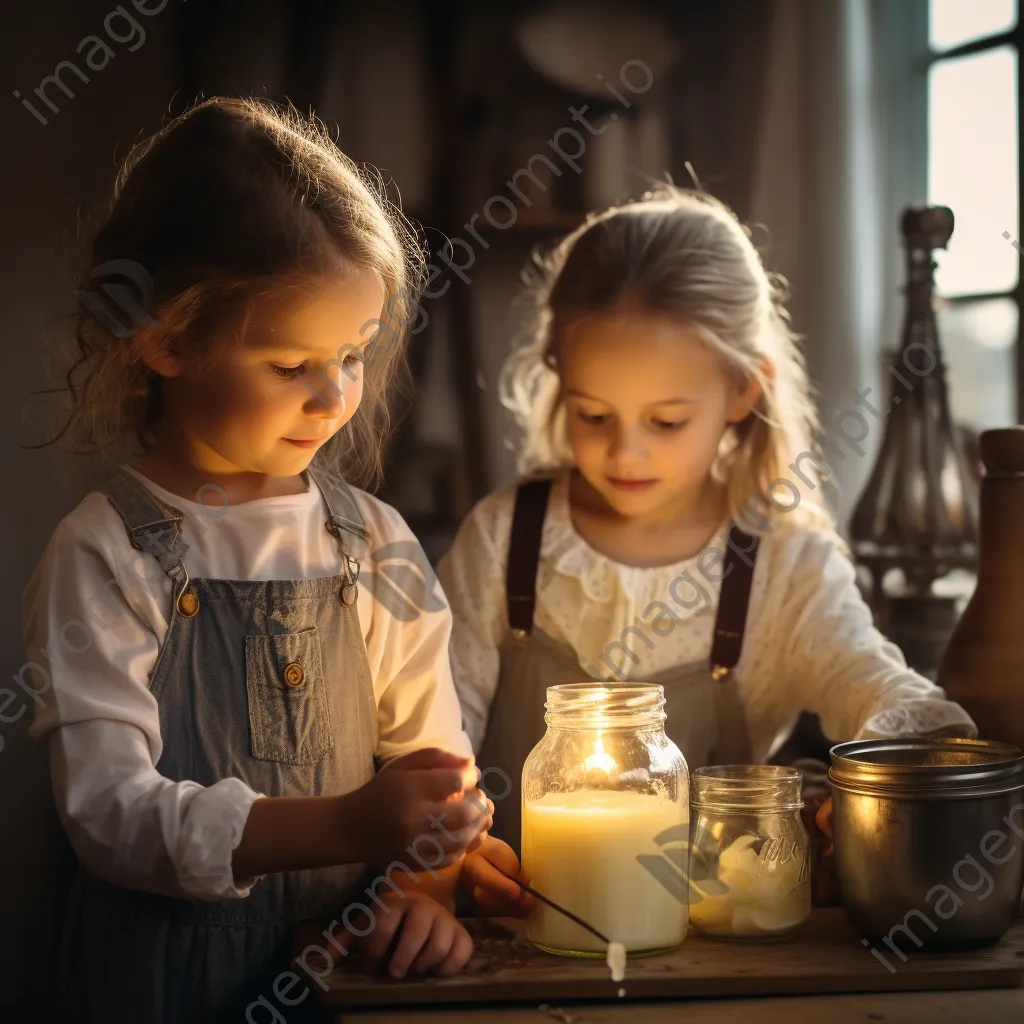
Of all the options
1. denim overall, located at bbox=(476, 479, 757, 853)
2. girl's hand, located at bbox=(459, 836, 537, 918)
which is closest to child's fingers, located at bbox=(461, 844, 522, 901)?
girl's hand, located at bbox=(459, 836, 537, 918)

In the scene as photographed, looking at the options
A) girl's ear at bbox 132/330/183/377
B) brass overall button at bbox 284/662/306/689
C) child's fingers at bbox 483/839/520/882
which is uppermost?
girl's ear at bbox 132/330/183/377

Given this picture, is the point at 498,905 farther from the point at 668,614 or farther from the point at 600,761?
the point at 668,614

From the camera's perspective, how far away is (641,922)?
0.79 metres

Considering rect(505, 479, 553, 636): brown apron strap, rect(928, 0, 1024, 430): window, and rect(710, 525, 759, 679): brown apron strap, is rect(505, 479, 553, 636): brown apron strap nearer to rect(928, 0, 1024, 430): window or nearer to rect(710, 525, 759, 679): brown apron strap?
rect(710, 525, 759, 679): brown apron strap

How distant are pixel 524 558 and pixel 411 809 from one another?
547mm

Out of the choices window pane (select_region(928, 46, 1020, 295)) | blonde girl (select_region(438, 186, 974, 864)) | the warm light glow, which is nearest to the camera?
the warm light glow

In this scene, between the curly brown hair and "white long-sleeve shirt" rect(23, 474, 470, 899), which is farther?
the curly brown hair

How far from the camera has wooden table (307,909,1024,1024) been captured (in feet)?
2.40

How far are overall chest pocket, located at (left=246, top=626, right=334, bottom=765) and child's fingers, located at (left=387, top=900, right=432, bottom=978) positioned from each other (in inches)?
5.7

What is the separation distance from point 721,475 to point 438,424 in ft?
1.39

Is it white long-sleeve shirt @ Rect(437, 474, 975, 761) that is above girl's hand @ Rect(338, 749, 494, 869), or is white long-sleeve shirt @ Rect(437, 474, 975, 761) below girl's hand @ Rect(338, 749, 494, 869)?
above

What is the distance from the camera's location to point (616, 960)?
0.77 metres

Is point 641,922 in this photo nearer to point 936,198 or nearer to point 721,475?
point 721,475

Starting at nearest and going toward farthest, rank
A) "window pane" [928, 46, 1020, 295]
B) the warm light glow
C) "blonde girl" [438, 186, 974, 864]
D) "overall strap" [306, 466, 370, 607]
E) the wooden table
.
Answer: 1. the wooden table
2. the warm light glow
3. "overall strap" [306, 466, 370, 607]
4. "blonde girl" [438, 186, 974, 864]
5. "window pane" [928, 46, 1020, 295]
